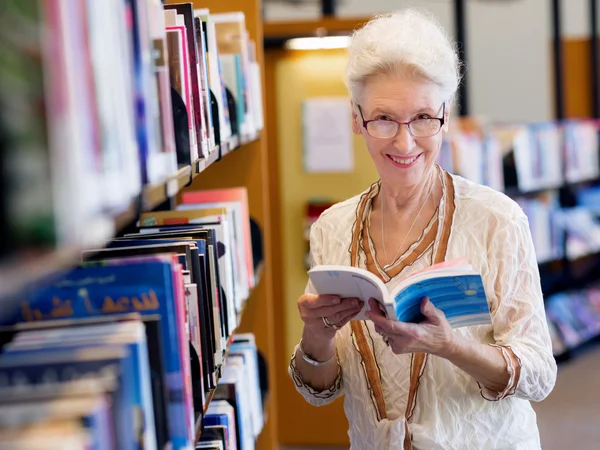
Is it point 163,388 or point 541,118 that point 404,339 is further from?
point 541,118

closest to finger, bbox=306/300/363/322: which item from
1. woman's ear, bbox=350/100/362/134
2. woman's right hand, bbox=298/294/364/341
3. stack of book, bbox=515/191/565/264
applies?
woman's right hand, bbox=298/294/364/341

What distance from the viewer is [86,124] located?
93cm

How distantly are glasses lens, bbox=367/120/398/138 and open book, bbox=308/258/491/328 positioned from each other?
15.8 inches

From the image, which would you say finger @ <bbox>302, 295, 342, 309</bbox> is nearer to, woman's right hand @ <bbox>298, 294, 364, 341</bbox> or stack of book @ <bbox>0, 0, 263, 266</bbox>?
woman's right hand @ <bbox>298, 294, 364, 341</bbox>

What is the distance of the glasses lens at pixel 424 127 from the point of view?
1959 millimetres

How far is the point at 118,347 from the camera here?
3.64 feet

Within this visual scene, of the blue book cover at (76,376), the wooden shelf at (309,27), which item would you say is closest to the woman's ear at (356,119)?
the blue book cover at (76,376)

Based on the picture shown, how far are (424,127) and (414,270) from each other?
0.33 m

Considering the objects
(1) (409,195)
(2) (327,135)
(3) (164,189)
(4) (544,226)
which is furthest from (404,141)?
(4) (544,226)

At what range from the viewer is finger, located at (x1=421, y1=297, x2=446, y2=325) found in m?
1.71

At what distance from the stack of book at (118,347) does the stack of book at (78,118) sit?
72mm

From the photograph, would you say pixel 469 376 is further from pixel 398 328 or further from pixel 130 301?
pixel 130 301

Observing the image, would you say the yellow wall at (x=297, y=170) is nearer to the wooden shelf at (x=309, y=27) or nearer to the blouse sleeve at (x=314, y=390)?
the wooden shelf at (x=309, y=27)

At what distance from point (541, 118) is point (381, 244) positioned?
7.15 metres
